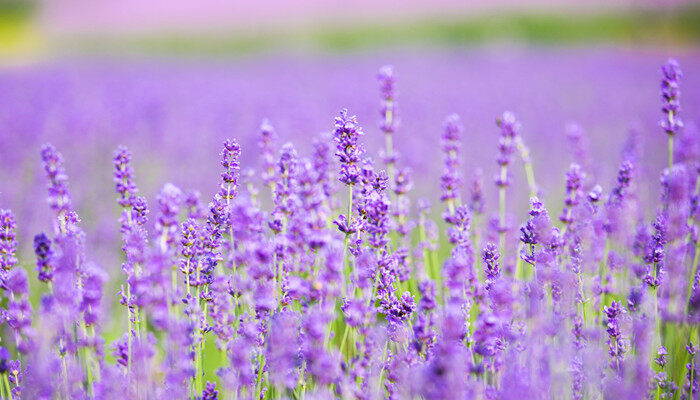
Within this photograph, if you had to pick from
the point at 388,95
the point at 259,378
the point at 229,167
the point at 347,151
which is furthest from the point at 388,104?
the point at 259,378

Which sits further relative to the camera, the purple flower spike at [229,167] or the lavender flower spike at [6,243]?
the purple flower spike at [229,167]

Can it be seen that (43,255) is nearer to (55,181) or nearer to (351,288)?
(55,181)

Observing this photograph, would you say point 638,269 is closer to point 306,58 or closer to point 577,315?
point 577,315

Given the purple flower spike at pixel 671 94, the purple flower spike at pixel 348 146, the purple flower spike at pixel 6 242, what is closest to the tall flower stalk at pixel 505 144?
the purple flower spike at pixel 671 94

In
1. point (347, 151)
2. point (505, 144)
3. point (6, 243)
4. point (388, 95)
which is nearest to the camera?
point (6, 243)

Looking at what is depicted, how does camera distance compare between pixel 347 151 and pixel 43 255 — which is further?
pixel 347 151

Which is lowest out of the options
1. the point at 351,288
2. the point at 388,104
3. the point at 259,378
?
the point at 259,378

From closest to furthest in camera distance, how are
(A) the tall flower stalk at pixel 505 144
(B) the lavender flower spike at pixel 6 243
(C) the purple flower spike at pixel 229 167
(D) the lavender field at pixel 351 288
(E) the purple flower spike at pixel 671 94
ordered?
(D) the lavender field at pixel 351 288 → (B) the lavender flower spike at pixel 6 243 → (C) the purple flower spike at pixel 229 167 → (E) the purple flower spike at pixel 671 94 → (A) the tall flower stalk at pixel 505 144

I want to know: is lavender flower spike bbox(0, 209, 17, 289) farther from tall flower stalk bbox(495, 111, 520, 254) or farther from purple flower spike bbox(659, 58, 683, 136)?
purple flower spike bbox(659, 58, 683, 136)

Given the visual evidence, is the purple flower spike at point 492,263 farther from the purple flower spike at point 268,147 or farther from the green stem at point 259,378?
the purple flower spike at point 268,147

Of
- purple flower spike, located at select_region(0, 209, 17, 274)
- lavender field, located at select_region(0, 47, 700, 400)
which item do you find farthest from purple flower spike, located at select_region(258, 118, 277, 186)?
purple flower spike, located at select_region(0, 209, 17, 274)

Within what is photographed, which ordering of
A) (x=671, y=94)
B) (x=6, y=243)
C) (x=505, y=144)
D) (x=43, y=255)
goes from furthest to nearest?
(x=505, y=144), (x=671, y=94), (x=6, y=243), (x=43, y=255)
